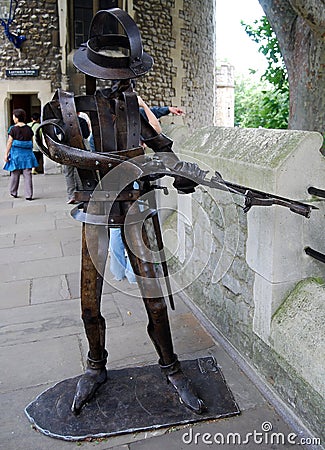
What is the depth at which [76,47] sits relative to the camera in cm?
1187

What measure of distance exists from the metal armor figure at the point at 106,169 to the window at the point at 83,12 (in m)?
10.7

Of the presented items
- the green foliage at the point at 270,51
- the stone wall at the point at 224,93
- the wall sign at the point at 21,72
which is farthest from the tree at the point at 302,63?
the stone wall at the point at 224,93

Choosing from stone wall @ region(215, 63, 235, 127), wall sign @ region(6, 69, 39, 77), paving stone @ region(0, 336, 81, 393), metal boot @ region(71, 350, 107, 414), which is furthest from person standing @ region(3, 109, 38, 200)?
stone wall @ region(215, 63, 235, 127)

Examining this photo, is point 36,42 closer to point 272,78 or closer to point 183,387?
point 272,78

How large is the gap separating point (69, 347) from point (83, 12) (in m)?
11.0

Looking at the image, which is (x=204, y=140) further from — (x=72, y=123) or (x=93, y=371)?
(x=93, y=371)

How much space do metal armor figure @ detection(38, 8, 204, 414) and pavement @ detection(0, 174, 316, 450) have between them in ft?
0.70

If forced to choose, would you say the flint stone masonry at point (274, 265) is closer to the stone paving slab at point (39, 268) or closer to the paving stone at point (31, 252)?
the stone paving slab at point (39, 268)

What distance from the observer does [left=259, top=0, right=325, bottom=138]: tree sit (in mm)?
5023

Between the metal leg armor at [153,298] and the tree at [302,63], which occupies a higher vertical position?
the tree at [302,63]

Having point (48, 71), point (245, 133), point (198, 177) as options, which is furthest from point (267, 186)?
→ point (48, 71)

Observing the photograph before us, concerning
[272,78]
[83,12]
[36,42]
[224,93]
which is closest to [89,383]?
[272,78]

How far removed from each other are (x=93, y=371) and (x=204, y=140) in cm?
153

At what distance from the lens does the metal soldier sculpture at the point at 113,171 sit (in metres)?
1.90
